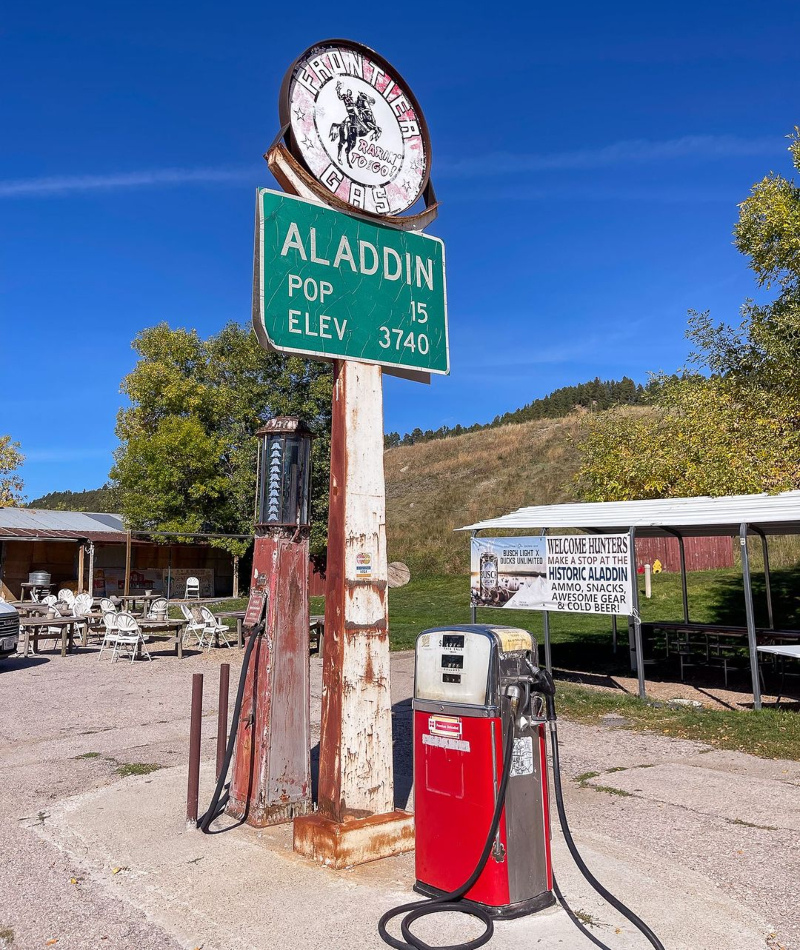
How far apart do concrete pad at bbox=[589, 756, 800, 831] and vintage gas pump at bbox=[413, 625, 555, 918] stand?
2.51 metres

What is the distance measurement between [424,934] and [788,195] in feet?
52.7

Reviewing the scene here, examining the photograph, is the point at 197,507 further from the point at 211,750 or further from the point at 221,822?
the point at 221,822

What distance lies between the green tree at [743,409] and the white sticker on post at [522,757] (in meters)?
12.3

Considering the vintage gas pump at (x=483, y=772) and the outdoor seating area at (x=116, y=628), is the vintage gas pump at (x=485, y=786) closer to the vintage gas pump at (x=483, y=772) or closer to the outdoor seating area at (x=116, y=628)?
the vintage gas pump at (x=483, y=772)

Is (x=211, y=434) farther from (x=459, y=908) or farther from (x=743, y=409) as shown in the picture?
(x=459, y=908)

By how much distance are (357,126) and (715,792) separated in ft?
18.5

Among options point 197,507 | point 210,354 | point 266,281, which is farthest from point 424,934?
point 210,354

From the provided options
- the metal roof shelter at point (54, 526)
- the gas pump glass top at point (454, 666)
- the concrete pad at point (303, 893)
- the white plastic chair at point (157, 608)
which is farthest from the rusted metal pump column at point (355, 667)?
the metal roof shelter at point (54, 526)

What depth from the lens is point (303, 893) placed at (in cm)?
414

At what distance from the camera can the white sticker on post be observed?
3816 mm

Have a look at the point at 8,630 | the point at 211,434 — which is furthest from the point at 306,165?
the point at 211,434

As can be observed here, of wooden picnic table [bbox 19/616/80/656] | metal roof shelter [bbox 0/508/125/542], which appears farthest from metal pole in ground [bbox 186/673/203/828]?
metal roof shelter [bbox 0/508/125/542]

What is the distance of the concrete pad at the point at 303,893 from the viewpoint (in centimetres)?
Answer: 363

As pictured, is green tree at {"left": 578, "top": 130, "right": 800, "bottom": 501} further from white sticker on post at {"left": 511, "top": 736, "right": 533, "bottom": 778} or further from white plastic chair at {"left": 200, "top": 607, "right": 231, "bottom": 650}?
white sticker on post at {"left": 511, "top": 736, "right": 533, "bottom": 778}
